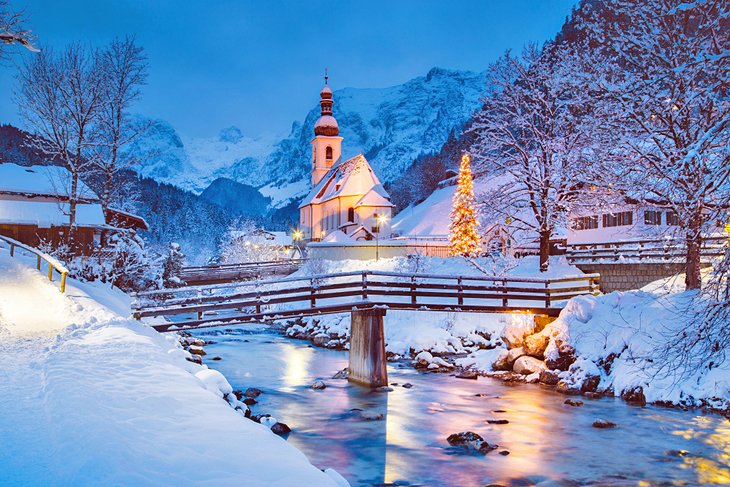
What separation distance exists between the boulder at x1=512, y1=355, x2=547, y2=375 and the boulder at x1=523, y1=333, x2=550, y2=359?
0.32 metres

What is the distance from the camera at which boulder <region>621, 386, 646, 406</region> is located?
715 inches

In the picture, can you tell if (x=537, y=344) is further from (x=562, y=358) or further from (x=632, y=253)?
(x=632, y=253)

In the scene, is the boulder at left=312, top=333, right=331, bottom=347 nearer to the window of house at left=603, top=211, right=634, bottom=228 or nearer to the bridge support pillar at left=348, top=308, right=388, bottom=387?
the bridge support pillar at left=348, top=308, right=388, bottom=387

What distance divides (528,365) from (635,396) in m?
4.60

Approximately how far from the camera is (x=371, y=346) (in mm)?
20578

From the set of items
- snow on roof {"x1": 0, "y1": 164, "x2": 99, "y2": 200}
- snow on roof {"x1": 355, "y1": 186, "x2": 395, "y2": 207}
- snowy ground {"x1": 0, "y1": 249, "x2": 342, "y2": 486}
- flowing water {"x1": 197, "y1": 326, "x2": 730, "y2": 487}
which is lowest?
flowing water {"x1": 197, "y1": 326, "x2": 730, "y2": 487}

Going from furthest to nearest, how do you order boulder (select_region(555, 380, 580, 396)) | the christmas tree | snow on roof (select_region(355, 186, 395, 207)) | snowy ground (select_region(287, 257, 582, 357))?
snow on roof (select_region(355, 186, 395, 207)) < the christmas tree < snowy ground (select_region(287, 257, 582, 357)) < boulder (select_region(555, 380, 580, 396))

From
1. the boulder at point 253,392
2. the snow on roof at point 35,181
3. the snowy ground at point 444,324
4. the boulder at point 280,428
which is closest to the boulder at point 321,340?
the snowy ground at point 444,324

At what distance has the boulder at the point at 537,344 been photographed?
74.8ft

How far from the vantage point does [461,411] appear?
1764 centimetres

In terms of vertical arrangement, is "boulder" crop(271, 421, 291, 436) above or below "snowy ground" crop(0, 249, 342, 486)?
below

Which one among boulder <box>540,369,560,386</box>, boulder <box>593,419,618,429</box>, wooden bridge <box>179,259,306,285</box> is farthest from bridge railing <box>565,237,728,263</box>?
wooden bridge <box>179,259,306,285</box>

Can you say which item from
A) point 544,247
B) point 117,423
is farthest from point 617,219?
point 117,423

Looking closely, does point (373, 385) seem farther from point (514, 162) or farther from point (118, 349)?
point (514, 162)
